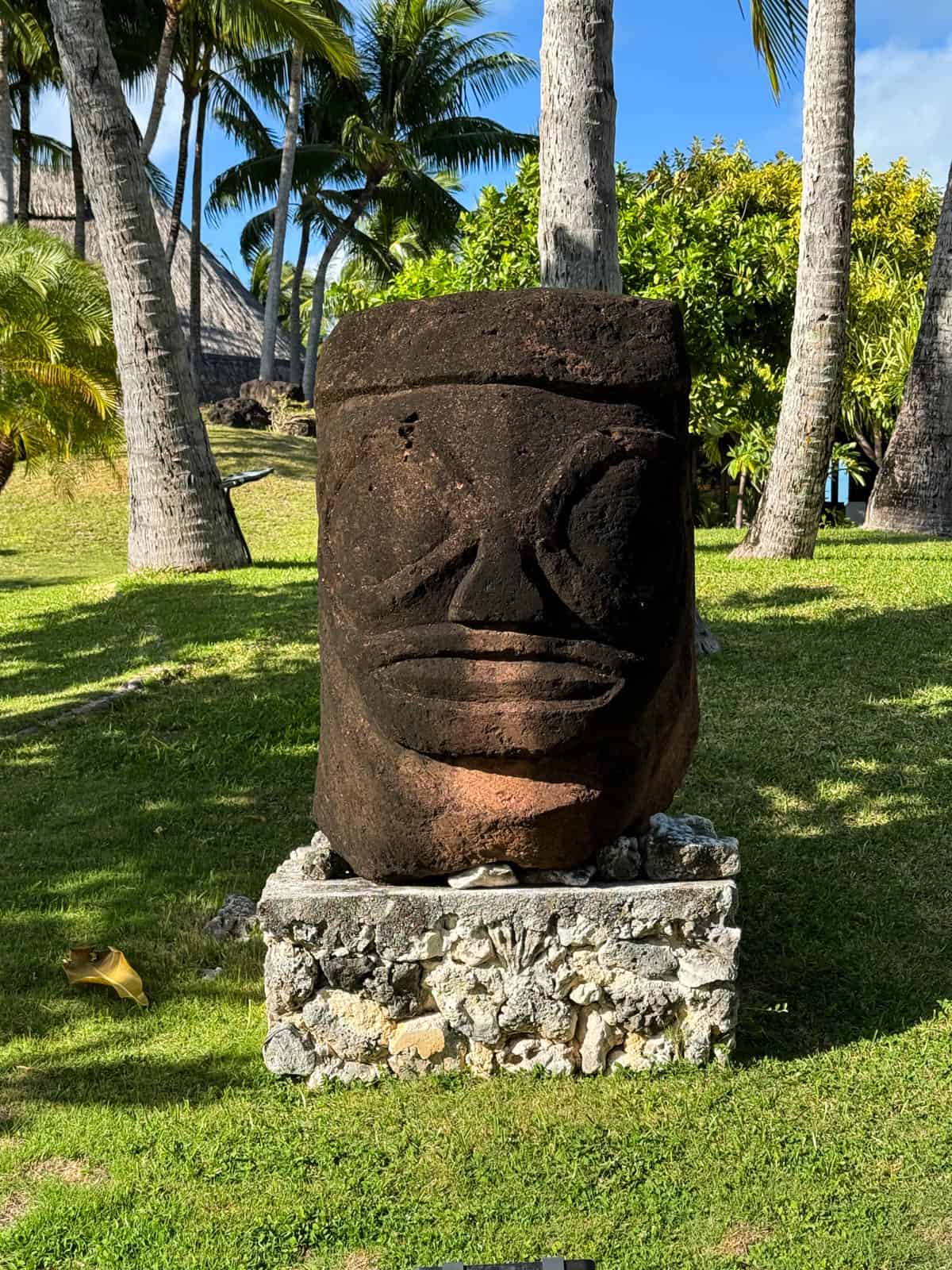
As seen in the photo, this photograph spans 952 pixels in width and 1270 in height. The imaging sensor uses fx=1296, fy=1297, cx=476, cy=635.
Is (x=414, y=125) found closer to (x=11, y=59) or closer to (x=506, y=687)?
(x=11, y=59)

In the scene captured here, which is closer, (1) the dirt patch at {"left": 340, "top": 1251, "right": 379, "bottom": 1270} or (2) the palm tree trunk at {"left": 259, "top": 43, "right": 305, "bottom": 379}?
(1) the dirt patch at {"left": 340, "top": 1251, "right": 379, "bottom": 1270}

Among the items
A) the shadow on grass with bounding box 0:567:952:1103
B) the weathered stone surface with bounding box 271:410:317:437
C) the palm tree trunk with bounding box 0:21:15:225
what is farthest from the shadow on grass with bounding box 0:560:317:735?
the weathered stone surface with bounding box 271:410:317:437

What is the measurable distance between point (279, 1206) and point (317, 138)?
25333mm

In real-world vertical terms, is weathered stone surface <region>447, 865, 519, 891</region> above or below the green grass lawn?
above

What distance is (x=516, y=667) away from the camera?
3395mm

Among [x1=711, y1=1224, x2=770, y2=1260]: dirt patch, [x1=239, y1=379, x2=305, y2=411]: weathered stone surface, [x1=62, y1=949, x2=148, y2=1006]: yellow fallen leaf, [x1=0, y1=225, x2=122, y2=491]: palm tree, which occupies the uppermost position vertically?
[x1=239, y1=379, x2=305, y2=411]: weathered stone surface

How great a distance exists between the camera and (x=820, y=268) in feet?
29.4

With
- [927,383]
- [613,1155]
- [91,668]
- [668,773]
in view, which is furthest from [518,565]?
[927,383]

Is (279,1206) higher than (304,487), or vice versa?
(304,487)

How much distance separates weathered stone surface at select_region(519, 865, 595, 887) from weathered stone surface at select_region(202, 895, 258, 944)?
4.11 ft

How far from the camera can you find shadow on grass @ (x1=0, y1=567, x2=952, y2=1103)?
405 centimetres

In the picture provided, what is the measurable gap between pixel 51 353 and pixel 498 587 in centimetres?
663

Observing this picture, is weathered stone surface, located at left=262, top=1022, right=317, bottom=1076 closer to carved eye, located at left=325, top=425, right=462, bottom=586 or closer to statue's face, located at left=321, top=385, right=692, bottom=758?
statue's face, located at left=321, top=385, right=692, bottom=758

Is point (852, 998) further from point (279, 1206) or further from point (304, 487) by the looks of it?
point (304, 487)
